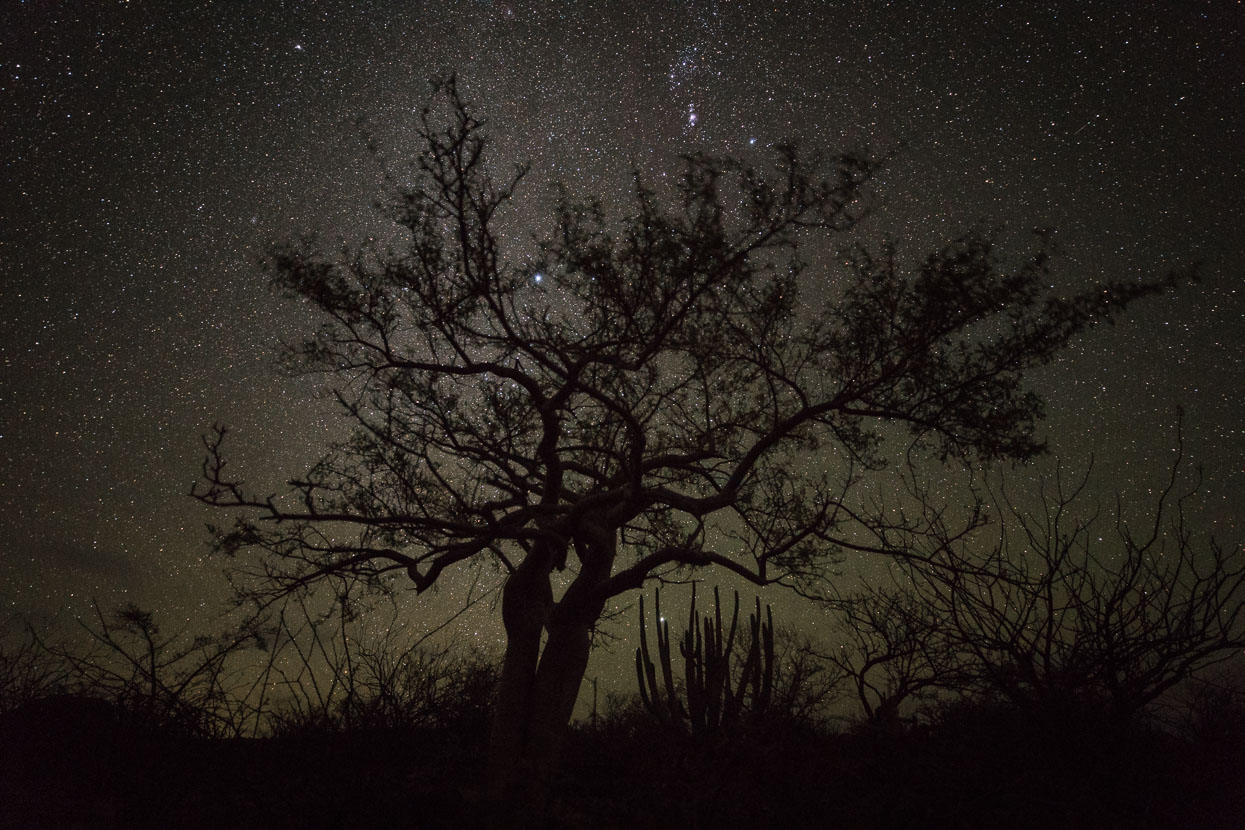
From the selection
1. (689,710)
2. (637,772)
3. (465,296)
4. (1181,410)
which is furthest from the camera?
(689,710)

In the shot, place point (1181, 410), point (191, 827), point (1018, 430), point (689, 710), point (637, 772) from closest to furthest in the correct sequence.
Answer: point (191, 827) < point (1181, 410) < point (1018, 430) < point (637, 772) < point (689, 710)

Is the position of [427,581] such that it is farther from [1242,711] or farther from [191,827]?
[1242,711]

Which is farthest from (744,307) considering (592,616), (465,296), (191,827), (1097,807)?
(191,827)

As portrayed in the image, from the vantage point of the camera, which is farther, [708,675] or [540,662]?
[708,675]

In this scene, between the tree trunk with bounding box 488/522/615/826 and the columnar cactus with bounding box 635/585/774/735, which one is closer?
the tree trunk with bounding box 488/522/615/826

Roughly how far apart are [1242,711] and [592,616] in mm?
5852

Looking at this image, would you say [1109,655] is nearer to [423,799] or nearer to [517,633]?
[423,799]

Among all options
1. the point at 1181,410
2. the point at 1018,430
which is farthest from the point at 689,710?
the point at 1181,410

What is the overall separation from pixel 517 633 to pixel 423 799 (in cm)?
391

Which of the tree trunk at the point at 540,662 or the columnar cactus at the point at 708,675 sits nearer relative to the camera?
the tree trunk at the point at 540,662

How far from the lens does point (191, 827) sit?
461 cm

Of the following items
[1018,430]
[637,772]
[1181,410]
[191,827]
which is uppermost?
[1018,430]

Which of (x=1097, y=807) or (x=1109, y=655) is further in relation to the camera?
(x=1109, y=655)

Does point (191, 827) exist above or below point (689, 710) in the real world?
below
